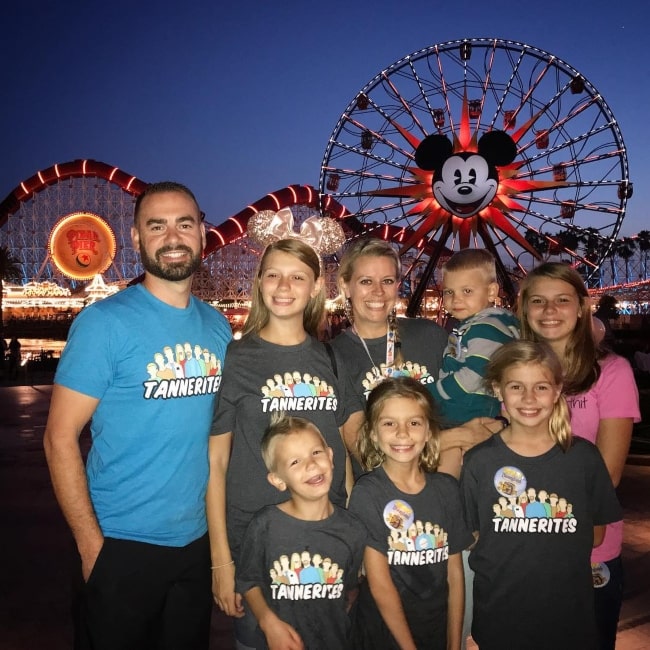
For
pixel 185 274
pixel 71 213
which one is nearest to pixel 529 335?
pixel 185 274

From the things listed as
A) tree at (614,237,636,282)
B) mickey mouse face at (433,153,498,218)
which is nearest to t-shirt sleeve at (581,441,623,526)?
mickey mouse face at (433,153,498,218)

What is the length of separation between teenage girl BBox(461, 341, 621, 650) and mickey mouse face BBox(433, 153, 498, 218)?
1180cm

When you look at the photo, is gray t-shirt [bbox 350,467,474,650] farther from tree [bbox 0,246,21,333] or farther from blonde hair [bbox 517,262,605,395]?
tree [bbox 0,246,21,333]

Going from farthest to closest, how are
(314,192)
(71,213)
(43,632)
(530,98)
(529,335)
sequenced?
(71,213) → (314,192) → (530,98) → (43,632) → (529,335)

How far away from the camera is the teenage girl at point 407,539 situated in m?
2.43

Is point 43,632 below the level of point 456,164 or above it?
below

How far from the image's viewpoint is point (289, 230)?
281 centimetres

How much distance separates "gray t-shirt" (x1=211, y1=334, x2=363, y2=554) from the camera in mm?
2475

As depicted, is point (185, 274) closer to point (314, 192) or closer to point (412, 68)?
point (412, 68)

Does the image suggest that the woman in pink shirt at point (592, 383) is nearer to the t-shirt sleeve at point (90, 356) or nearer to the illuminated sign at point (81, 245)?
the t-shirt sleeve at point (90, 356)

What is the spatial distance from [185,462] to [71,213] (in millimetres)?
45807

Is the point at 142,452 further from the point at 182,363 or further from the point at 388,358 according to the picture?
the point at 388,358

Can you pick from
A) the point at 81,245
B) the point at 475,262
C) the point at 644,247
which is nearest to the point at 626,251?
the point at 644,247

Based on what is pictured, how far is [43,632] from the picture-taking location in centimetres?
370
